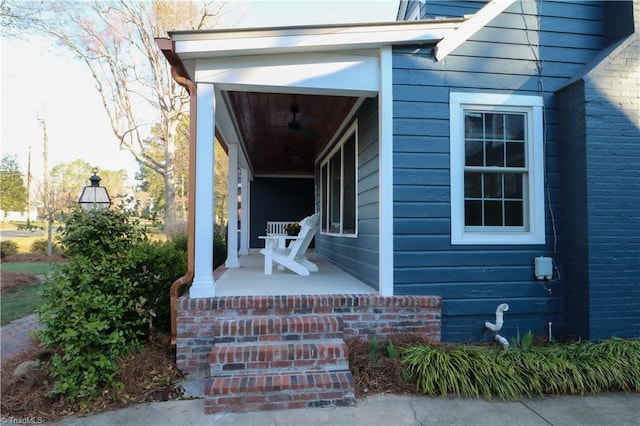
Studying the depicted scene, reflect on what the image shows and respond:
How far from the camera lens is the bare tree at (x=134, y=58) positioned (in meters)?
13.9

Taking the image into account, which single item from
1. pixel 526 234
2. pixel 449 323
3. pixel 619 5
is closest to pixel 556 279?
pixel 526 234

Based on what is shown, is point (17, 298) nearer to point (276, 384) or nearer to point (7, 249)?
point (276, 384)

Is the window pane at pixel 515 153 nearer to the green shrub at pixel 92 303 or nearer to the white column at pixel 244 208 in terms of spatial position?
the green shrub at pixel 92 303

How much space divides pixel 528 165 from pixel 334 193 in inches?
131

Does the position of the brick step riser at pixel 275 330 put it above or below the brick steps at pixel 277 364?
above

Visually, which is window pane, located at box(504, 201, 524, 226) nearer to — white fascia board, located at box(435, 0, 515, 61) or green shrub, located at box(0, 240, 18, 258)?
white fascia board, located at box(435, 0, 515, 61)

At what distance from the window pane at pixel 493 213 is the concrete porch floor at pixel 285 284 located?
4.66 ft

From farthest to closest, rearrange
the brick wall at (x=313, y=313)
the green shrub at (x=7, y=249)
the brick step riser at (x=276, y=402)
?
the green shrub at (x=7, y=249) → the brick wall at (x=313, y=313) → the brick step riser at (x=276, y=402)

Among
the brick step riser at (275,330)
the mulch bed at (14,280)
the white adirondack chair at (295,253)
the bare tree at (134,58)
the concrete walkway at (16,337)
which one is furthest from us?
the bare tree at (134,58)

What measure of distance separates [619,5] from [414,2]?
2.10 metres

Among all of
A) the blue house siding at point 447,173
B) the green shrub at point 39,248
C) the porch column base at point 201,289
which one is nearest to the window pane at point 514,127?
the blue house siding at point 447,173

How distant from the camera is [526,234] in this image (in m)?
3.78

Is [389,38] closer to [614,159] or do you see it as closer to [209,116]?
[209,116]

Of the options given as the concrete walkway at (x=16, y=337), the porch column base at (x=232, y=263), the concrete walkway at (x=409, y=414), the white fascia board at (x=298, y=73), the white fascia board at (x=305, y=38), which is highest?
the white fascia board at (x=305, y=38)
